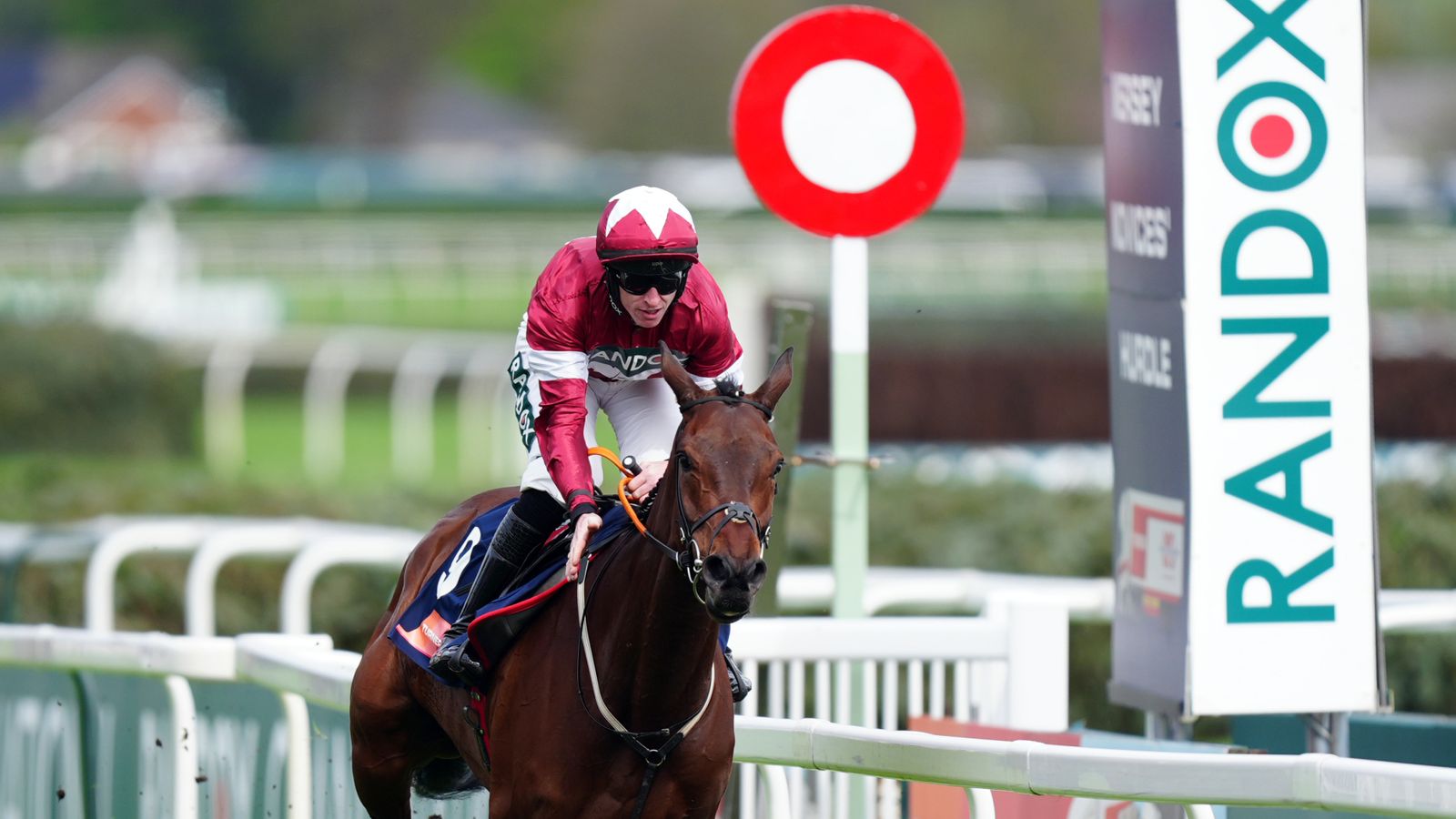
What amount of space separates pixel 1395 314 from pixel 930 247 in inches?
351

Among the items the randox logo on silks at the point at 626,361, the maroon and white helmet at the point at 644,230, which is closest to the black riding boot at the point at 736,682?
the randox logo on silks at the point at 626,361

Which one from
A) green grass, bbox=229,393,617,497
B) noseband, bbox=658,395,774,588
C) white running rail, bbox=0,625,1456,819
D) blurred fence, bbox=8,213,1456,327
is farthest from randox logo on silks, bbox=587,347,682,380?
blurred fence, bbox=8,213,1456,327

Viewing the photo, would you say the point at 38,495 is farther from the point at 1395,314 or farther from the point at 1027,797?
the point at 1395,314

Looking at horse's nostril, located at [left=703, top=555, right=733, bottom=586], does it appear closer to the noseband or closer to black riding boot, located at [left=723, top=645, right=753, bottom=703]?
the noseband

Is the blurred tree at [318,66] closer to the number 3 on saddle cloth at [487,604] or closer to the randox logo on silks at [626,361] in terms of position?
the number 3 on saddle cloth at [487,604]

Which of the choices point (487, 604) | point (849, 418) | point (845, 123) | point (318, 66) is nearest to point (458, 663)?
point (487, 604)

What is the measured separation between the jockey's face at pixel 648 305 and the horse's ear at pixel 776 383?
0.97ft

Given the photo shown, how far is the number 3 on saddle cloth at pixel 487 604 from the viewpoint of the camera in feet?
14.1

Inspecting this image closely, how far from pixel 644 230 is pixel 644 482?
493 millimetres

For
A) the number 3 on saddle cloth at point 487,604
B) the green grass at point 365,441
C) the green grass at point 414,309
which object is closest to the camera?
the number 3 on saddle cloth at point 487,604

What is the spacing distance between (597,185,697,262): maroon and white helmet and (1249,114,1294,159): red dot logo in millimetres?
1436

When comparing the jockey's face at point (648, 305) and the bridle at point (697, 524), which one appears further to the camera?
the jockey's face at point (648, 305)

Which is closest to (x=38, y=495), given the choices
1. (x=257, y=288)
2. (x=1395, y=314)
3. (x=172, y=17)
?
(x=1395, y=314)

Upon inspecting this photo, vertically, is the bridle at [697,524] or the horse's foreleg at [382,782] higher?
the bridle at [697,524]
